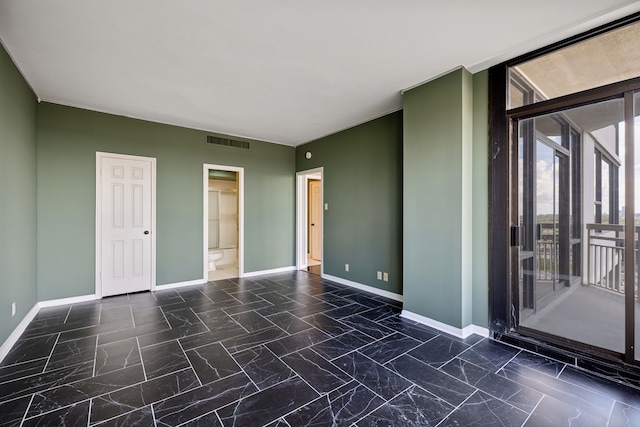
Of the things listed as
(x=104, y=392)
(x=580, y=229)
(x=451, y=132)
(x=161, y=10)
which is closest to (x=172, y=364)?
(x=104, y=392)

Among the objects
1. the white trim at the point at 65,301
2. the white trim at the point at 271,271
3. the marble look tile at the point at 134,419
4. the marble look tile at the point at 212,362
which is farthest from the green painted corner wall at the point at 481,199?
the white trim at the point at 65,301

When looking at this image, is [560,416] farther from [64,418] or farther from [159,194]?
A: [159,194]

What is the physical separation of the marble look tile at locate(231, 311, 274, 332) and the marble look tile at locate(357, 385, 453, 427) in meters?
1.61

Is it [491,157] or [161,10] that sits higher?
[161,10]

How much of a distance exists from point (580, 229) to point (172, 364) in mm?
3607

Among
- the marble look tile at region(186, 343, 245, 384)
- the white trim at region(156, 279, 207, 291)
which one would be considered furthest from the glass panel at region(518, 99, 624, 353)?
the white trim at region(156, 279, 207, 291)

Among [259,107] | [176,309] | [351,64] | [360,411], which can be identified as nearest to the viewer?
[360,411]

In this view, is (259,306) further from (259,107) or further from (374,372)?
(259,107)

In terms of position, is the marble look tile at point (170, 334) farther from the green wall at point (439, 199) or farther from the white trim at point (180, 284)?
the green wall at point (439, 199)

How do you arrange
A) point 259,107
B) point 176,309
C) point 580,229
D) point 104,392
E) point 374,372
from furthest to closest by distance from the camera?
point 259,107 < point 176,309 < point 580,229 < point 374,372 < point 104,392

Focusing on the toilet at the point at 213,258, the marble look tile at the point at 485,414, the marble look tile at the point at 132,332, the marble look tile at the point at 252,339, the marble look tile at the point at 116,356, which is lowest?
the marble look tile at the point at 485,414

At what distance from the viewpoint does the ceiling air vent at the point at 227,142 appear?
5043 millimetres

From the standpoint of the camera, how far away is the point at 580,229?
8.04 feet

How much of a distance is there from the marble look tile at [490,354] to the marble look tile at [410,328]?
0.39 meters
